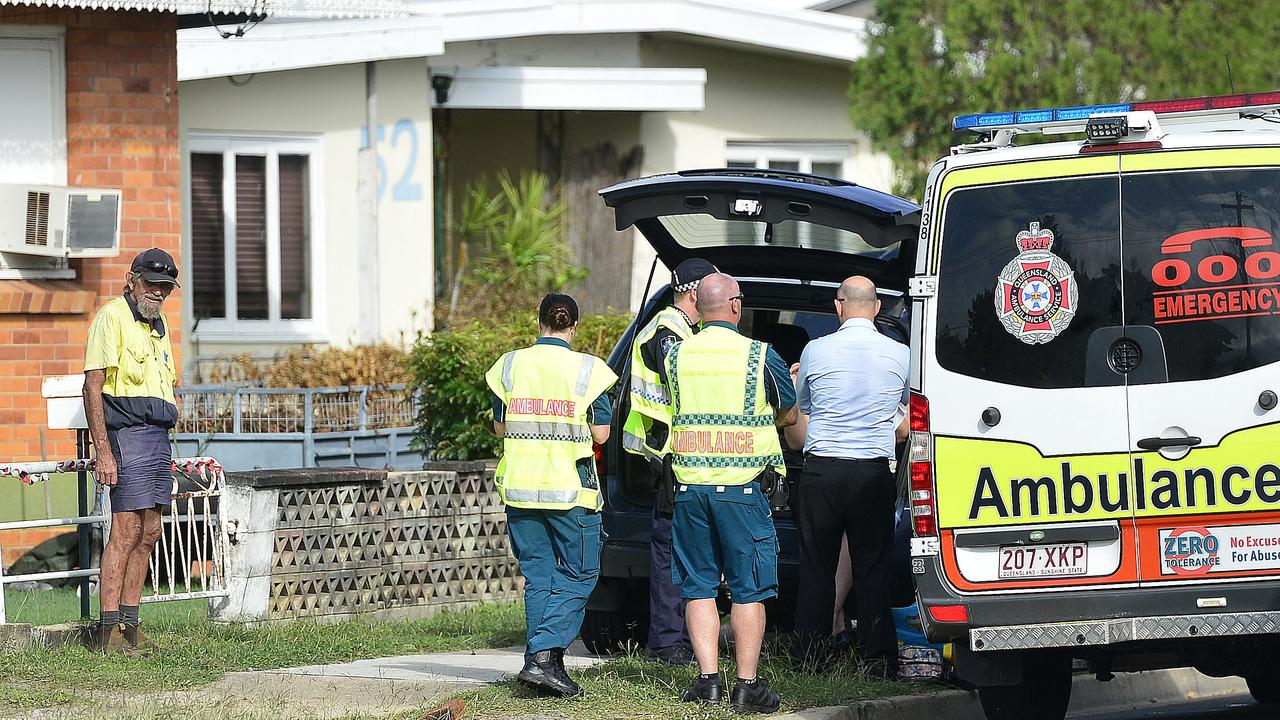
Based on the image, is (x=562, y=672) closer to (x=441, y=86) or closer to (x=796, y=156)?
(x=441, y=86)

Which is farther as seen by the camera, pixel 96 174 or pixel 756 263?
pixel 96 174

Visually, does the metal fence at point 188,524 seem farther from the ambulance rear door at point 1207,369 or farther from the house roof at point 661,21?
the house roof at point 661,21

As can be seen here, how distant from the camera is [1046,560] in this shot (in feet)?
20.3

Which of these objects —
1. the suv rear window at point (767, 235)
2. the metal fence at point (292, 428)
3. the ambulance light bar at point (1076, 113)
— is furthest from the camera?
the metal fence at point (292, 428)

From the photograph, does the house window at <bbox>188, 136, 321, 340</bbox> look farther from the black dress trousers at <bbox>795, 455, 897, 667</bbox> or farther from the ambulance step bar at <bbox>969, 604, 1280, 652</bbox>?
the ambulance step bar at <bbox>969, 604, 1280, 652</bbox>

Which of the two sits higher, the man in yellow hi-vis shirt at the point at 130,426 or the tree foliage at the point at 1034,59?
the tree foliage at the point at 1034,59

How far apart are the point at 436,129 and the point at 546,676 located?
954 centimetres

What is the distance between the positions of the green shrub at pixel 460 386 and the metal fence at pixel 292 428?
3.39ft

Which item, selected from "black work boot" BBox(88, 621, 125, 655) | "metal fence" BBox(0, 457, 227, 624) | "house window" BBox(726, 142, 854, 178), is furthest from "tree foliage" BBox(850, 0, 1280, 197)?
"black work boot" BBox(88, 621, 125, 655)

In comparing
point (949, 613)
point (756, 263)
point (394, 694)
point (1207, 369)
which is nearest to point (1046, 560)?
point (949, 613)

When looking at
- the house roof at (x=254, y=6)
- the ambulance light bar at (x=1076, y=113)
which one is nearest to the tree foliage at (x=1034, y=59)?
the house roof at (x=254, y=6)

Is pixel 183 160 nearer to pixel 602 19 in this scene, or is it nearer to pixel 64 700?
pixel 602 19

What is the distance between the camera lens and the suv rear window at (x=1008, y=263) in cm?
620

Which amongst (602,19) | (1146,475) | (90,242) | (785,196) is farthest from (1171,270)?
(602,19)
